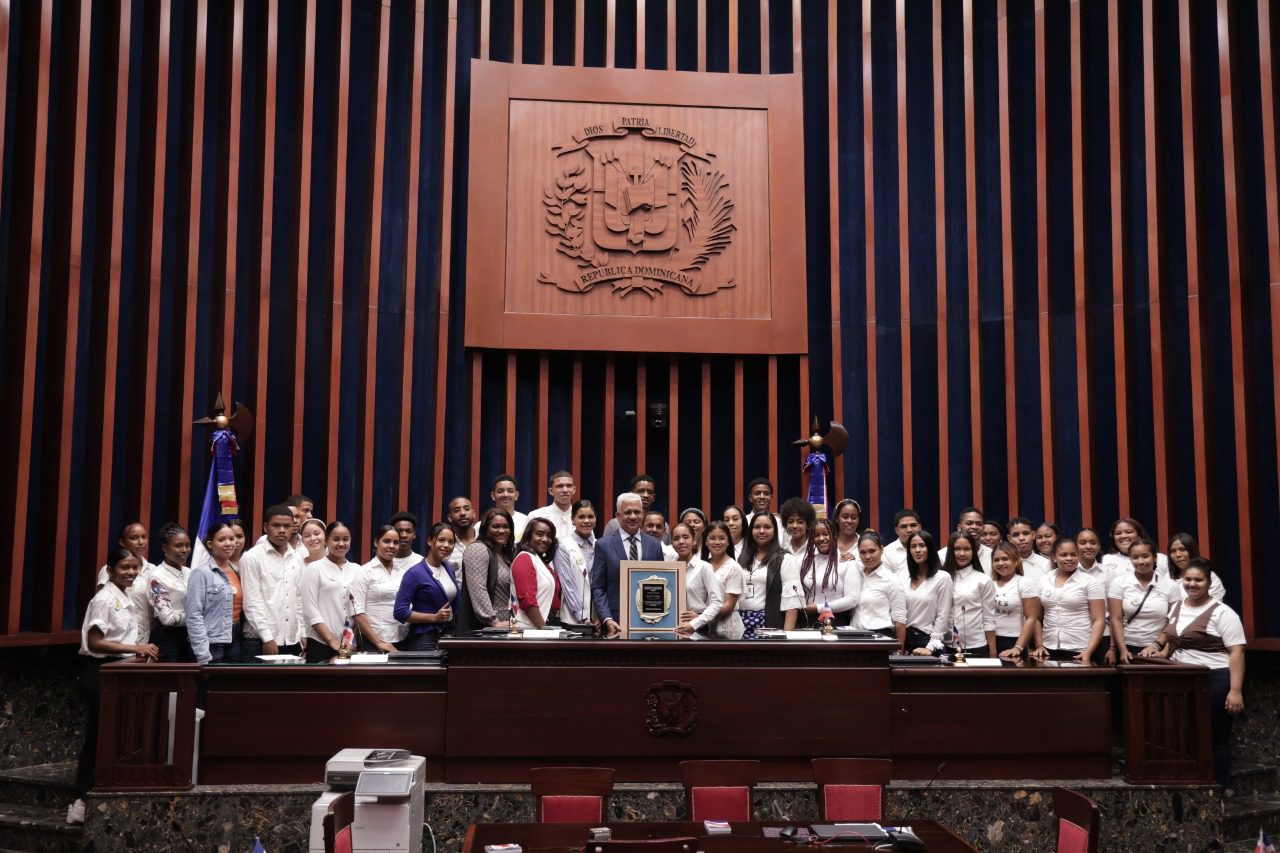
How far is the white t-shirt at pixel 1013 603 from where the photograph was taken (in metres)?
6.55

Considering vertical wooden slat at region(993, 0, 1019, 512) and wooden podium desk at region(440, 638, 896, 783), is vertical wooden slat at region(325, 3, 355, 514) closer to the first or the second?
wooden podium desk at region(440, 638, 896, 783)

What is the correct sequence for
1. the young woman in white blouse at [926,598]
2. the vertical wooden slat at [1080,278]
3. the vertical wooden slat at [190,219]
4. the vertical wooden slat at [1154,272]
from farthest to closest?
the vertical wooden slat at [1080,278], the vertical wooden slat at [1154,272], the vertical wooden slat at [190,219], the young woman in white blouse at [926,598]

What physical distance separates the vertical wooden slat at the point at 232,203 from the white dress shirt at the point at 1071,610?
5537 millimetres

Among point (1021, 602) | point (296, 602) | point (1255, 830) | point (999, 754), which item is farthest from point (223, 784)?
point (1255, 830)

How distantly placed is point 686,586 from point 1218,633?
2.72m

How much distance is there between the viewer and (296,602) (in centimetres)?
646

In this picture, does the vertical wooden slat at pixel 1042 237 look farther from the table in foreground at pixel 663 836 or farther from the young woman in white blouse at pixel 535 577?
the table in foreground at pixel 663 836

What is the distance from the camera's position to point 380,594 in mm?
6527

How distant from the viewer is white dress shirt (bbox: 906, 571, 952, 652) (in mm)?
6414

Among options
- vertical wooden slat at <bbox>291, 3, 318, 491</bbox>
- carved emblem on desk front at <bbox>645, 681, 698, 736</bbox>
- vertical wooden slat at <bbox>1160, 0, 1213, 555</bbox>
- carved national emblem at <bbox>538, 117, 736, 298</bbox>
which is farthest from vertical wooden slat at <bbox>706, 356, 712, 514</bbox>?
carved emblem on desk front at <bbox>645, 681, 698, 736</bbox>

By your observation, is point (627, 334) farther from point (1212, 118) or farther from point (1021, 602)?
point (1212, 118)

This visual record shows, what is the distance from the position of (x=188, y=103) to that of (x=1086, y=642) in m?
6.84

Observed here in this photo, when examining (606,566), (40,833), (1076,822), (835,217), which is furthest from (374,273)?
(1076,822)

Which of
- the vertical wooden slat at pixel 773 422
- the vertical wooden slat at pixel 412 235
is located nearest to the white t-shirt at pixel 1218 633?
the vertical wooden slat at pixel 773 422
